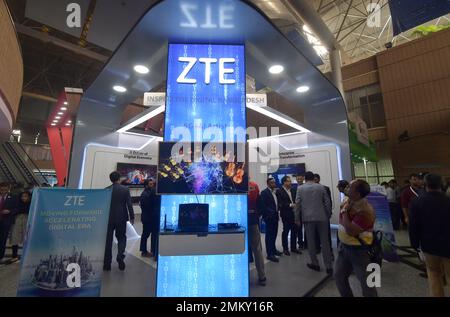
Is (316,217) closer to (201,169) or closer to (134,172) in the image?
(201,169)

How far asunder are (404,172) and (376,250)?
924cm

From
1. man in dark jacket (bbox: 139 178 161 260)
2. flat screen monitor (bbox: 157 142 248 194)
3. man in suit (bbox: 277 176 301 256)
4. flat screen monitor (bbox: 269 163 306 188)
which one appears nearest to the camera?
flat screen monitor (bbox: 157 142 248 194)

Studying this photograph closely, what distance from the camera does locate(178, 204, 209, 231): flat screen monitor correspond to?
2283 mm

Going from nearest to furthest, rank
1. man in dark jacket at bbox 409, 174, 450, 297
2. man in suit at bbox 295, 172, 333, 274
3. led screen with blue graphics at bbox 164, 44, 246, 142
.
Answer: man in dark jacket at bbox 409, 174, 450, 297, led screen with blue graphics at bbox 164, 44, 246, 142, man in suit at bbox 295, 172, 333, 274

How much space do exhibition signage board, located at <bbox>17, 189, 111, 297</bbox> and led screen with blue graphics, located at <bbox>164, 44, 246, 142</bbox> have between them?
118 cm

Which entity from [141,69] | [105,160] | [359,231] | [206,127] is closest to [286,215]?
[359,231]

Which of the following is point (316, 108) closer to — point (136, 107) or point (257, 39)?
point (257, 39)

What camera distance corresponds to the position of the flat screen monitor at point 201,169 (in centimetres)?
239

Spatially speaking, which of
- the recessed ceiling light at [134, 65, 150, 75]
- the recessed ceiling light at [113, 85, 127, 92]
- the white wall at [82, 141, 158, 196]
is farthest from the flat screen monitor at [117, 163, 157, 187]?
the recessed ceiling light at [134, 65, 150, 75]

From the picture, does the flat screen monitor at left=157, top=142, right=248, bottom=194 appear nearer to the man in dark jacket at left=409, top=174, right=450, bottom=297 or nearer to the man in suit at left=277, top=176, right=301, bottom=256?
the man in dark jacket at left=409, top=174, right=450, bottom=297

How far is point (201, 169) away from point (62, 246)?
1553 mm

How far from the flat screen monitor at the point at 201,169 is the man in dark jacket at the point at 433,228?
5.50ft

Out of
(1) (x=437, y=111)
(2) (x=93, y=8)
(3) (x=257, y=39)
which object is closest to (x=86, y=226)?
(3) (x=257, y=39)

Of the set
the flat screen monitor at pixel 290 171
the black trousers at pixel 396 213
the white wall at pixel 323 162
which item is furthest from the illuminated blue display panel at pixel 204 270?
the black trousers at pixel 396 213
